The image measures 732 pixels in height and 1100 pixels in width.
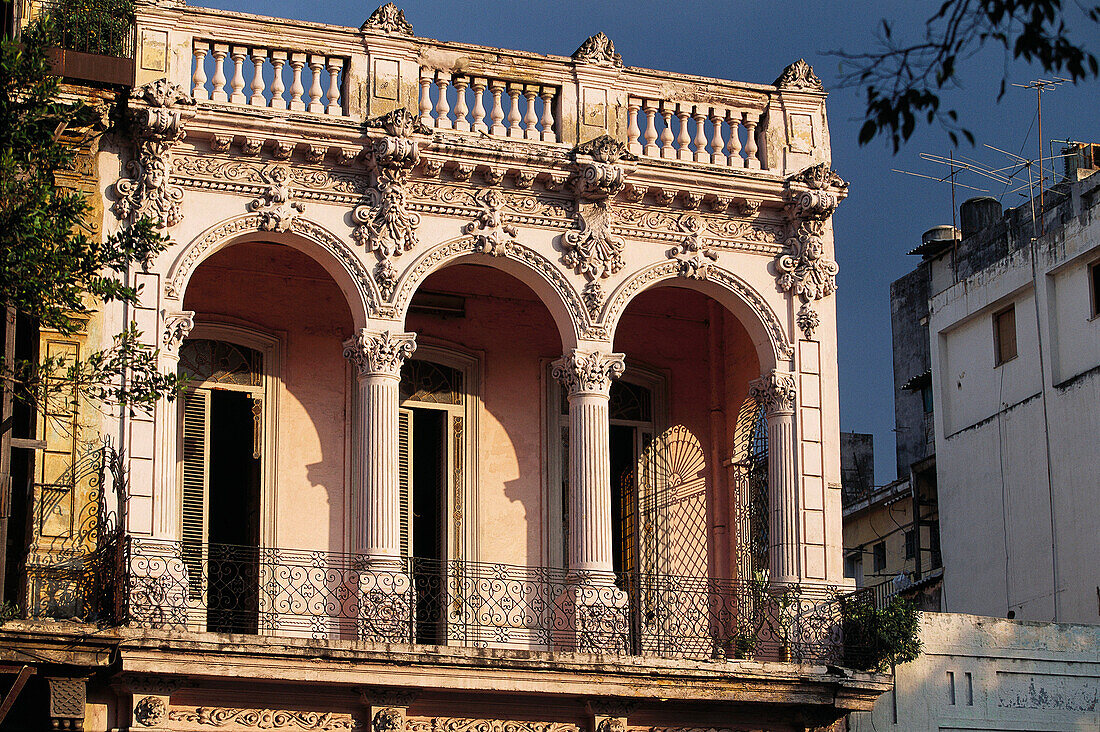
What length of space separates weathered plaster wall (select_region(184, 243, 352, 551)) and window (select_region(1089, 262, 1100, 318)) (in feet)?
34.7

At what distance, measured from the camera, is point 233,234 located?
18703 millimetres

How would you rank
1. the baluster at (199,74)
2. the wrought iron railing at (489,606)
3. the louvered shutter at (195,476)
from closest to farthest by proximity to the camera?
the wrought iron railing at (489,606) < the baluster at (199,74) < the louvered shutter at (195,476)

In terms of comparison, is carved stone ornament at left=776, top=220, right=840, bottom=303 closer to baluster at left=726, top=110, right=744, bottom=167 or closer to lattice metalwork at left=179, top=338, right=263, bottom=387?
baluster at left=726, top=110, right=744, bottom=167

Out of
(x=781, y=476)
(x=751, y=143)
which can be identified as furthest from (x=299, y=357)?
(x=751, y=143)

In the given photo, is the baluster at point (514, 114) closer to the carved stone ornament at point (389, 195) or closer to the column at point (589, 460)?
the carved stone ornament at point (389, 195)

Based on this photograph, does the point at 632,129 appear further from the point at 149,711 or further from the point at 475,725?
the point at 149,711

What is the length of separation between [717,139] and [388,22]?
3564 mm

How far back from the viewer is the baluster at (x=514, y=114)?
19.7m

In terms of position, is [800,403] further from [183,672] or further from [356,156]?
[183,672]

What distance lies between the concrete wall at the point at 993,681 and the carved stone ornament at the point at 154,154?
8.20 m

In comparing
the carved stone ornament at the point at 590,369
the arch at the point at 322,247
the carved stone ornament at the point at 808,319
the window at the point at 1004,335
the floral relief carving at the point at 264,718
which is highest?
the window at the point at 1004,335

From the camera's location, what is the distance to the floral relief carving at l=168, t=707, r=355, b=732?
57.4 ft

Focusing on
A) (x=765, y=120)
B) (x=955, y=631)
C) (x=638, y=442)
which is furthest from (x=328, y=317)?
(x=955, y=631)

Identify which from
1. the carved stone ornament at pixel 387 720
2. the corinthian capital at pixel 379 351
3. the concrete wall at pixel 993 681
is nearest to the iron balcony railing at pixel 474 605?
the carved stone ornament at pixel 387 720
